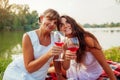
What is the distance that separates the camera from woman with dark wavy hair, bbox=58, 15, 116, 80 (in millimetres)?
3988

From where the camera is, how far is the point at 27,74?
3969mm

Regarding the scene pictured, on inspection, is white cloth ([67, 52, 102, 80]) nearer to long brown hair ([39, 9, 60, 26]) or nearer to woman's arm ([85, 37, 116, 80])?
woman's arm ([85, 37, 116, 80])

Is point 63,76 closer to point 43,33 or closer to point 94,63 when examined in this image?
point 94,63

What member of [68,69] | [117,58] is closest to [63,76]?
[68,69]

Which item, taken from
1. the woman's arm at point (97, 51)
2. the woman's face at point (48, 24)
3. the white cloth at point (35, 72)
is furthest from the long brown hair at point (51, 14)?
the woman's arm at point (97, 51)

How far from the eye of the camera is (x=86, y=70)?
13.9 ft

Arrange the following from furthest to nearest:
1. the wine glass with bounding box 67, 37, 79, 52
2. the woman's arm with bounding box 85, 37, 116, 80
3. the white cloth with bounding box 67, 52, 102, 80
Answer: the white cloth with bounding box 67, 52, 102, 80
the woman's arm with bounding box 85, 37, 116, 80
the wine glass with bounding box 67, 37, 79, 52

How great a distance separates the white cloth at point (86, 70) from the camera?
4195mm

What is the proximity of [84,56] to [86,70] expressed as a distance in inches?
8.4

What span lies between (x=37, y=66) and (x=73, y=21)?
69 centimetres

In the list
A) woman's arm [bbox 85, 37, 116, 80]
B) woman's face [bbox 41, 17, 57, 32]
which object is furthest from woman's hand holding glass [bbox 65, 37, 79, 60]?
woman's face [bbox 41, 17, 57, 32]

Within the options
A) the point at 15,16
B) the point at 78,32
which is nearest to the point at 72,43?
the point at 78,32

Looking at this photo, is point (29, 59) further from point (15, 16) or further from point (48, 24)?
point (15, 16)

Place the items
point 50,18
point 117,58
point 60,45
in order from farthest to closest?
point 117,58
point 50,18
point 60,45
